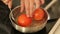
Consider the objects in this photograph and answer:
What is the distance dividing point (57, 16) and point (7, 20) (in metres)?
0.26

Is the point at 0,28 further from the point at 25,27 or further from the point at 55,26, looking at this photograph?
the point at 55,26

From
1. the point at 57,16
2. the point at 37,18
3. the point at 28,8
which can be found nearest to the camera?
the point at 28,8

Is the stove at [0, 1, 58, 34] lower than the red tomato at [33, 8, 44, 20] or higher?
lower

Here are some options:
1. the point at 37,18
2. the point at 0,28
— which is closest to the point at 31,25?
the point at 37,18

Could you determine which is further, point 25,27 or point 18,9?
point 18,9

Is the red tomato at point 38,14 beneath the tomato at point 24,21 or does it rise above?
above

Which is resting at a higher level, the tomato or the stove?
the tomato

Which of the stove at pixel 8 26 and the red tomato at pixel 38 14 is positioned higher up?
the red tomato at pixel 38 14

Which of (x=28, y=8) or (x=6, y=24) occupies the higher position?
(x=28, y=8)

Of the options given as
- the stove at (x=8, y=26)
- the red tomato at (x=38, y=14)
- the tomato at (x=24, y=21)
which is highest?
the red tomato at (x=38, y=14)

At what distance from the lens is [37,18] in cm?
73

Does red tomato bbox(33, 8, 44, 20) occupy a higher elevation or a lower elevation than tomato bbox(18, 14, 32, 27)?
higher

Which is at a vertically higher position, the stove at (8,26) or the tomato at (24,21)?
the tomato at (24,21)

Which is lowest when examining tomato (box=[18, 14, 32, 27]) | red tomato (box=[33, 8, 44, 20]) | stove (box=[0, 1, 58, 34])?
stove (box=[0, 1, 58, 34])
